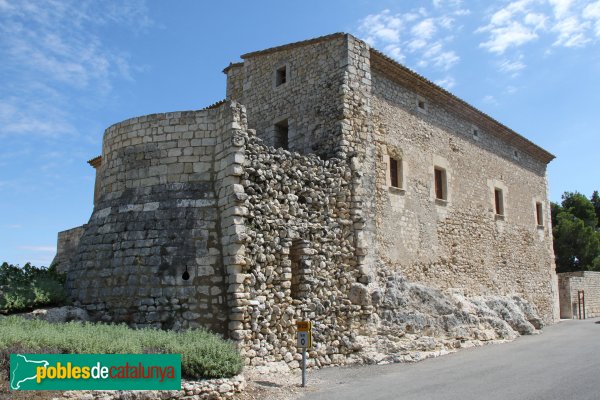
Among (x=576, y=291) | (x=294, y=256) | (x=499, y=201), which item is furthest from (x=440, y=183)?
(x=576, y=291)

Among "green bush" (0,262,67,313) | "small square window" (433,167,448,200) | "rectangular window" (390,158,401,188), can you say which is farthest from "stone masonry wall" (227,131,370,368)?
"small square window" (433,167,448,200)

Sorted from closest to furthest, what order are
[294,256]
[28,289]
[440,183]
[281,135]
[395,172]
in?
1. [28,289]
2. [294,256]
3. [395,172]
4. [281,135]
5. [440,183]

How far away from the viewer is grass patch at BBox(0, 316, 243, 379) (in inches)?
267

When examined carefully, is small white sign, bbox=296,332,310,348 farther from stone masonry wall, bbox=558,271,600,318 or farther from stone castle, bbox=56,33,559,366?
stone masonry wall, bbox=558,271,600,318

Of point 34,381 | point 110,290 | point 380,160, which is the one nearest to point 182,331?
point 110,290

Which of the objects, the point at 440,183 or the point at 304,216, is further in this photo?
the point at 440,183

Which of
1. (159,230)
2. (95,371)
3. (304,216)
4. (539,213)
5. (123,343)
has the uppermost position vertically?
(539,213)

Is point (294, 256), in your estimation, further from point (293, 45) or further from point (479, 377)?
point (293, 45)

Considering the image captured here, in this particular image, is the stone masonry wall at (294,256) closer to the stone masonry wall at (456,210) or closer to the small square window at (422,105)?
the stone masonry wall at (456,210)

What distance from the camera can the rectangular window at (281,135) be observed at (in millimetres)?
14664

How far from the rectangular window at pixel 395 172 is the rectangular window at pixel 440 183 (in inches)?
87.2

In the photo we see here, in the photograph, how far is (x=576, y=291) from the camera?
1019 inches

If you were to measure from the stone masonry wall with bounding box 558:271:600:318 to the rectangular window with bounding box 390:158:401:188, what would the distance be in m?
15.7

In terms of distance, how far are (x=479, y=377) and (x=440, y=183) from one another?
8.38 metres
